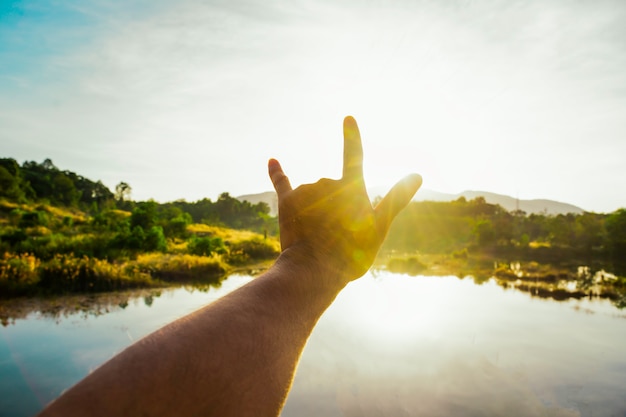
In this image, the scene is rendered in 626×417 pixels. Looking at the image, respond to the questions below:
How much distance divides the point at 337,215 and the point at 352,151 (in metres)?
0.27

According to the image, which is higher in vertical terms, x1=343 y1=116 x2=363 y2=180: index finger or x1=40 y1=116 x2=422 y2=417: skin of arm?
x1=343 y1=116 x2=363 y2=180: index finger

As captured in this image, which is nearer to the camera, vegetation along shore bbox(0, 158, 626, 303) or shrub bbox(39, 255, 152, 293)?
shrub bbox(39, 255, 152, 293)

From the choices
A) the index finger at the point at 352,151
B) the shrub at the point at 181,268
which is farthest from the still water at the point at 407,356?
the index finger at the point at 352,151

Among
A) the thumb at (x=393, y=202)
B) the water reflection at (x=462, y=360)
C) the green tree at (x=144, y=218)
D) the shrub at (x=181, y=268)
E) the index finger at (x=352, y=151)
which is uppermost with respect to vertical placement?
the index finger at (x=352, y=151)

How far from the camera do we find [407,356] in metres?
8.16

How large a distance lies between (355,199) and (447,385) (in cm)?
686

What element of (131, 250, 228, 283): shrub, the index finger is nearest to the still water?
(131, 250, 228, 283): shrub

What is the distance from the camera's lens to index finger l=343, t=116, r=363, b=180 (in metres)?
1.42

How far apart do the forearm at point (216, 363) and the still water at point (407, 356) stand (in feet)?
16.0

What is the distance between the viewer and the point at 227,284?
14.0 m

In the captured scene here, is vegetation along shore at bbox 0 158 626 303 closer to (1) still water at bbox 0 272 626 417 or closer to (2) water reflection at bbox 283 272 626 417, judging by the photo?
(1) still water at bbox 0 272 626 417

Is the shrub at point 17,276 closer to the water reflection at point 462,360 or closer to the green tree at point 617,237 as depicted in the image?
the water reflection at point 462,360

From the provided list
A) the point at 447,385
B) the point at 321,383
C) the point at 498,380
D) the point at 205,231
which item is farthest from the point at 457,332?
the point at 205,231

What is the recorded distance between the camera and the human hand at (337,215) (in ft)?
4.52
